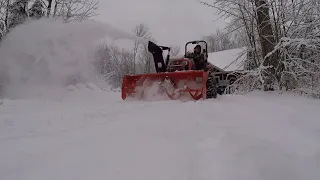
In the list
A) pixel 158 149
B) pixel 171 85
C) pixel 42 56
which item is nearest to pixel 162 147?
pixel 158 149

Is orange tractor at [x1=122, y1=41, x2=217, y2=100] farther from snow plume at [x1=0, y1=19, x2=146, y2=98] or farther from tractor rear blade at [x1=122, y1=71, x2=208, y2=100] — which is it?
snow plume at [x1=0, y1=19, x2=146, y2=98]

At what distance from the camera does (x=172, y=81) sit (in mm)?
7301

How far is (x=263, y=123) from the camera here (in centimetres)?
337

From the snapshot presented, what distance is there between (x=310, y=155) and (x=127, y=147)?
1.53 metres

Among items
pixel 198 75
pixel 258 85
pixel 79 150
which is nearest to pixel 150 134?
pixel 79 150

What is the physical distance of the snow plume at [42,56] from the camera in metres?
6.93

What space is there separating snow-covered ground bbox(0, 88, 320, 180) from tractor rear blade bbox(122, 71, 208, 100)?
352 cm

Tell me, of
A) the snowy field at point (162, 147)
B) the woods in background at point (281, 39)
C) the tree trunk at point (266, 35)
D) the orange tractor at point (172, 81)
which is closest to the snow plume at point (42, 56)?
the orange tractor at point (172, 81)

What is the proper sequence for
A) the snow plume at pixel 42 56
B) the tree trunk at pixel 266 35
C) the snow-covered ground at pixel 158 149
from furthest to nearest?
the tree trunk at pixel 266 35 → the snow plume at pixel 42 56 → the snow-covered ground at pixel 158 149

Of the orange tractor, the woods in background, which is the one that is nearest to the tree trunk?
the woods in background

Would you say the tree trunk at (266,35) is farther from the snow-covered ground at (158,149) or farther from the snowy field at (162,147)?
the snow-covered ground at (158,149)

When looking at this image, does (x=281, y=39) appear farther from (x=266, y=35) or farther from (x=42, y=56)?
(x=42, y=56)

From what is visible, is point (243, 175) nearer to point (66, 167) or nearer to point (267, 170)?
point (267, 170)

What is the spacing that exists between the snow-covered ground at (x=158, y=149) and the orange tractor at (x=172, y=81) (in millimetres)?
3545
